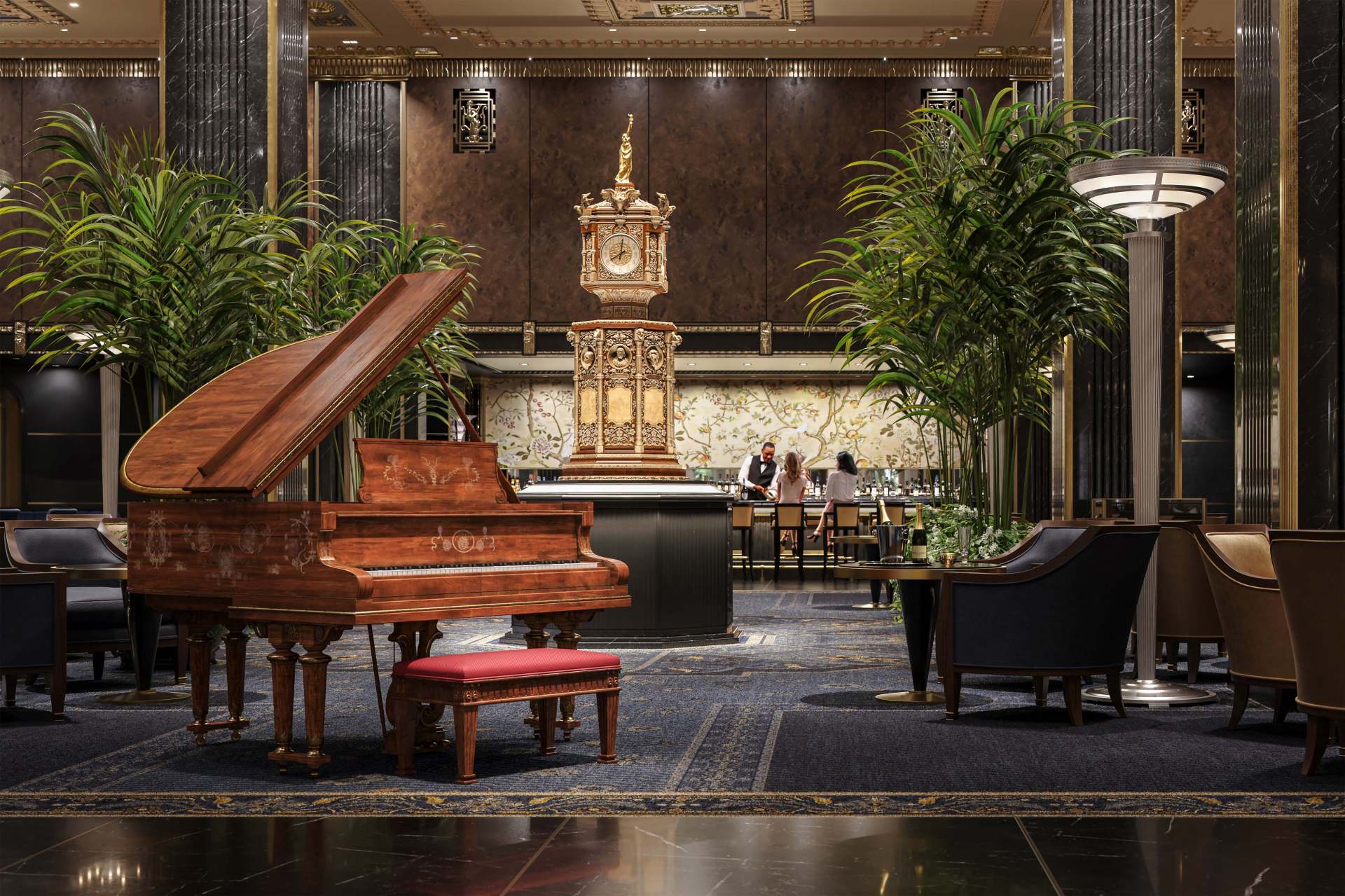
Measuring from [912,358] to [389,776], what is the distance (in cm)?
368

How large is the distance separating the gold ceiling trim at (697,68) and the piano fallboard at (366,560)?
43.2 ft

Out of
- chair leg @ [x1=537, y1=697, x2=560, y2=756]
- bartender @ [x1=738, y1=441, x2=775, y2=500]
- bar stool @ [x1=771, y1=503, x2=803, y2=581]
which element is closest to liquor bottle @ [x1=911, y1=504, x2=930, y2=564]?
chair leg @ [x1=537, y1=697, x2=560, y2=756]

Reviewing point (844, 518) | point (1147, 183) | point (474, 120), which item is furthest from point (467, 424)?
point (474, 120)

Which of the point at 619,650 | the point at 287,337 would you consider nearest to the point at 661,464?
the point at 619,650

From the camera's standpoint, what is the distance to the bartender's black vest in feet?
54.1

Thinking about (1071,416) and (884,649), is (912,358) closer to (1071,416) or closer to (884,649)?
(884,649)

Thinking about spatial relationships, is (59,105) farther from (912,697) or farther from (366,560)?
(366,560)

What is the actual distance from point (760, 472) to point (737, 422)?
1.69 metres

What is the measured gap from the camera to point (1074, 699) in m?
5.81

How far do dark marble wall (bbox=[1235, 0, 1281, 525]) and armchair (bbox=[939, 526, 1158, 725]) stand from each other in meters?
1.21

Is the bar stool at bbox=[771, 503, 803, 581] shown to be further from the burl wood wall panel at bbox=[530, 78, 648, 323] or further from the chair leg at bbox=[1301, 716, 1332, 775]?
the chair leg at bbox=[1301, 716, 1332, 775]

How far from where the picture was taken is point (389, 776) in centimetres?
471

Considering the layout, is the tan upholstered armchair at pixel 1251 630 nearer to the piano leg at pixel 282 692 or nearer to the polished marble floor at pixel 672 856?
the polished marble floor at pixel 672 856

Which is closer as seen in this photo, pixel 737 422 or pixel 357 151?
pixel 357 151
